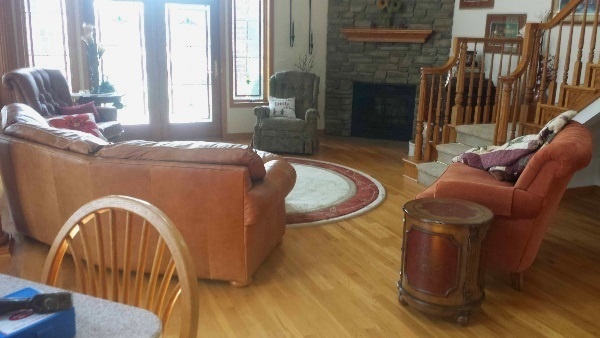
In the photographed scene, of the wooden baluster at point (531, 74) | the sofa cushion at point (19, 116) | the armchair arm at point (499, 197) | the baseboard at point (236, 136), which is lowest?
the baseboard at point (236, 136)

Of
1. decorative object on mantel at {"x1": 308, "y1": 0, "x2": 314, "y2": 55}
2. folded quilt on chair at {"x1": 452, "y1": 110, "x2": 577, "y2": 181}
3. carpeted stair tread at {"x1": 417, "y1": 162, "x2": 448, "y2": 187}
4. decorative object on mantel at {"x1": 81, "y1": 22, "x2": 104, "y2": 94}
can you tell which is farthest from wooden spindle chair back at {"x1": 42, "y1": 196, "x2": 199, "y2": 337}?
decorative object on mantel at {"x1": 308, "y1": 0, "x2": 314, "y2": 55}

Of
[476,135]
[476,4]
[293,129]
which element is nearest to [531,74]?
[476,135]

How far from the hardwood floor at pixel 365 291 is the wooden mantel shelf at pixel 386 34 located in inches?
139

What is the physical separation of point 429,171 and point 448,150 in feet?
0.96

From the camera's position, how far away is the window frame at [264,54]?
7.22m

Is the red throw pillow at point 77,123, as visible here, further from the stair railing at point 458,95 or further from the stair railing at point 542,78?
the stair railing at point 542,78

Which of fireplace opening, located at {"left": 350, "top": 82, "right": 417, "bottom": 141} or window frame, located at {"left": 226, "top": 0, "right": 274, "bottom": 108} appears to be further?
fireplace opening, located at {"left": 350, "top": 82, "right": 417, "bottom": 141}

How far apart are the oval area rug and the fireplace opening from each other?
5.94 ft

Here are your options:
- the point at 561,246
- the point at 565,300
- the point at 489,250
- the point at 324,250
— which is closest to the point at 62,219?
the point at 324,250

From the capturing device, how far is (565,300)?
9.73 feet

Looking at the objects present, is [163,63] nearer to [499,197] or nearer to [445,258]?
[499,197]

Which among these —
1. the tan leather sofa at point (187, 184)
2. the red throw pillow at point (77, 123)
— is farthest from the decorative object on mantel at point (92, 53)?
the tan leather sofa at point (187, 184)

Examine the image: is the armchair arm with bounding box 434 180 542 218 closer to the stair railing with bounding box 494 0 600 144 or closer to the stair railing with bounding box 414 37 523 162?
the stair railing with bounding box 494 0 600 144

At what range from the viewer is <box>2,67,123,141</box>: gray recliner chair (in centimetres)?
512
